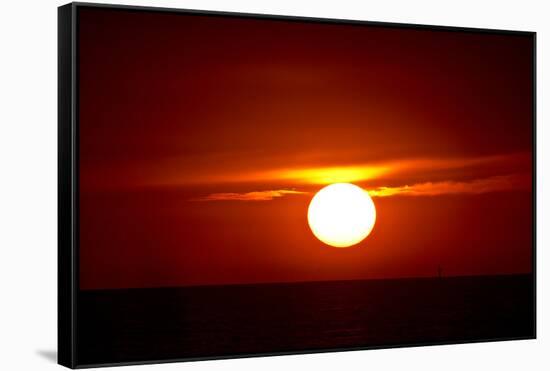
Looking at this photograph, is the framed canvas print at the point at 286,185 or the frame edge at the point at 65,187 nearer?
the frame edge at the point at 65,187

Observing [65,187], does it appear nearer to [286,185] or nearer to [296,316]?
[286,185]

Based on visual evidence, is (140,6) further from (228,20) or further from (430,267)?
(430,267)

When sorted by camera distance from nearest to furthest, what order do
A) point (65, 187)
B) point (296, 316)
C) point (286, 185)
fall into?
point (65, 187), point (286, 185), point (296, 316)

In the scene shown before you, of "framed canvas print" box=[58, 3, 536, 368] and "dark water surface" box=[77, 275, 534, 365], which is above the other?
"framed canvas print" box=[58, 3, 536, 368]

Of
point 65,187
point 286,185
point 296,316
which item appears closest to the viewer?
point 65,187

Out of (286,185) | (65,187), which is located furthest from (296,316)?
(65,187)
